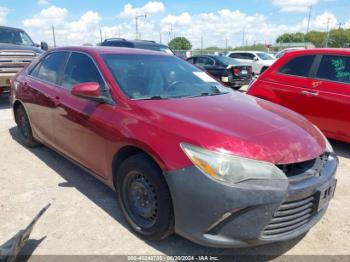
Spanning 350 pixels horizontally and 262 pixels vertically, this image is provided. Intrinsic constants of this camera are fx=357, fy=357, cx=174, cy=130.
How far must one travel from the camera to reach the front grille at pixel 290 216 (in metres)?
2.53

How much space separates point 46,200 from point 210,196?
7.02 ft

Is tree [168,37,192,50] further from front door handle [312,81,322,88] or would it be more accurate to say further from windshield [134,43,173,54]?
front door handle [312,81,322,88]

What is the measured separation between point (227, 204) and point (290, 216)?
1.75ft

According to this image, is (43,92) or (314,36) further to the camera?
(314,36)

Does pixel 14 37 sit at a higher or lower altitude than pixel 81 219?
higher

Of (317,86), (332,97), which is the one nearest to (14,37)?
(317,86)

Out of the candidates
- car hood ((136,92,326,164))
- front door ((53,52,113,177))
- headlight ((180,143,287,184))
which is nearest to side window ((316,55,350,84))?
car hood ((136,92,326,164))

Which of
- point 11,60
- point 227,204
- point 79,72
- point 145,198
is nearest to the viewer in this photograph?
point 227,204

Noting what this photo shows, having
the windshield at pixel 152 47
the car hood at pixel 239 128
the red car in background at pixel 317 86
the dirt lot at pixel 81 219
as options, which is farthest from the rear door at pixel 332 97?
the windshield at pixel 152 47

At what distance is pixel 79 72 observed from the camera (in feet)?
13.2

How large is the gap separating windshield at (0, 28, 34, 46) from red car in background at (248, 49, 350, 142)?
821 cm

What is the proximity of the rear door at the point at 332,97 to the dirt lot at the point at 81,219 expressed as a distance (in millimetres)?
734

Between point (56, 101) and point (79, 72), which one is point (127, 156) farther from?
point (56, 101)

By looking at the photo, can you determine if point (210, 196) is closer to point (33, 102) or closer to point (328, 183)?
point (328, 183)
